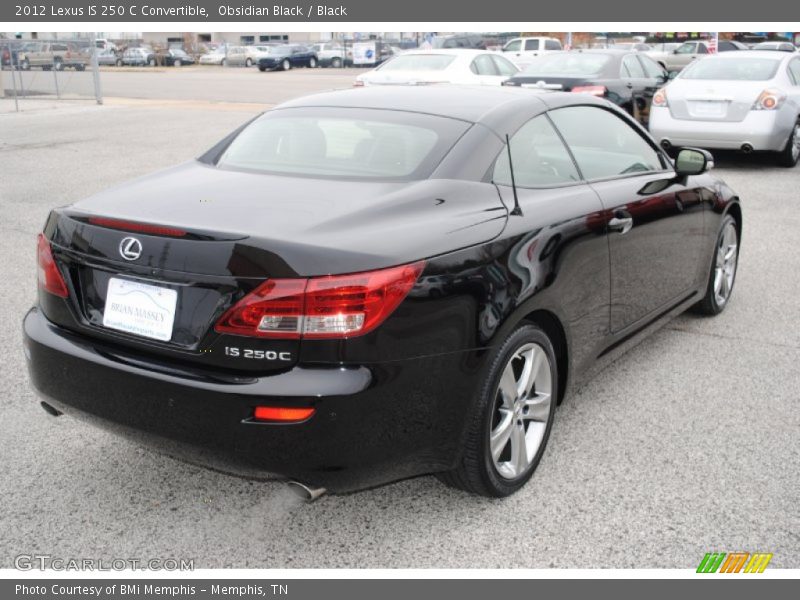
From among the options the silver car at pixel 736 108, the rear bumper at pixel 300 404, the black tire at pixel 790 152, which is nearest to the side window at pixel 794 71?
the silver car at pixel 736 108

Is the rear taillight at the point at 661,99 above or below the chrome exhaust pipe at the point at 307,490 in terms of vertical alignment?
below

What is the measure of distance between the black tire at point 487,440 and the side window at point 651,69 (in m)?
12.6

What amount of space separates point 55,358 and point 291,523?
3.45ft

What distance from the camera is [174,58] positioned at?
55.5 meters

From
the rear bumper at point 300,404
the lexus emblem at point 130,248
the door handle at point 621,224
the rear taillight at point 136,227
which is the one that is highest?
the rear taillight at point 136,227

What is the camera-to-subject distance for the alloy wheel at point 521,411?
3.45 meters

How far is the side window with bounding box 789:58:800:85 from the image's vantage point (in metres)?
12.6

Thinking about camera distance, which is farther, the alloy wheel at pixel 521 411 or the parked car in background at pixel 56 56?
the parked car in background at pixel 56 56

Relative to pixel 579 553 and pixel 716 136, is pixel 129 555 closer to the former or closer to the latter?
pixel 579 553

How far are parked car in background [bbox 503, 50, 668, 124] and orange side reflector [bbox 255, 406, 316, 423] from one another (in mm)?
10986

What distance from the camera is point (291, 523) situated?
340 centimetres

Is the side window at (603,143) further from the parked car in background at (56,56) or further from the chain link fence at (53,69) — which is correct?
the parked car in background at (56,56)

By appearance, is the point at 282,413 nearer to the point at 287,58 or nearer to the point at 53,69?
the point at 53,69

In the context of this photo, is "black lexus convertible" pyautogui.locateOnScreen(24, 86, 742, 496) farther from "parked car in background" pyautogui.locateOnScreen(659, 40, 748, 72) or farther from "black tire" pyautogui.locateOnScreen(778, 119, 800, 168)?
"parked car in background" pyautogui.locateOnScreen(659, 40, 748, 72)
